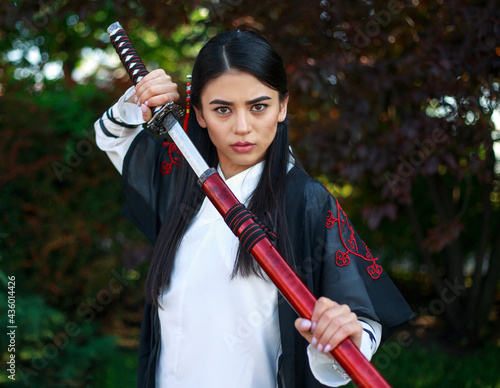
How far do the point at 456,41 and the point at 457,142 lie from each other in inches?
24.8

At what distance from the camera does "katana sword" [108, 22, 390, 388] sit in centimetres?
121

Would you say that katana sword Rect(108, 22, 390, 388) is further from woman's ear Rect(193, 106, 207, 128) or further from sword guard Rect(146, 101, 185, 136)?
woman's ear Rect(193, 106, 207, 128)

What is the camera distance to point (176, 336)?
5.57 feet

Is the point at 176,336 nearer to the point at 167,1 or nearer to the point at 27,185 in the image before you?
the point at 167,1

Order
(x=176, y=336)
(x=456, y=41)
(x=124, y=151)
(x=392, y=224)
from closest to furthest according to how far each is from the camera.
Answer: (x=176, y=336) → (x=124, y=151) → (x=456, y=41) → (x=392, y=224)

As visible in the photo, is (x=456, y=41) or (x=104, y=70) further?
(x=104, y=70)

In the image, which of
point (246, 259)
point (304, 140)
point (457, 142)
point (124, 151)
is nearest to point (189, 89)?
point (124, 151)

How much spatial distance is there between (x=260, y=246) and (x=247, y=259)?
0.84ft

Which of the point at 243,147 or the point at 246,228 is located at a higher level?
the point at 243,147

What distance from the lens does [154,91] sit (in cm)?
161
